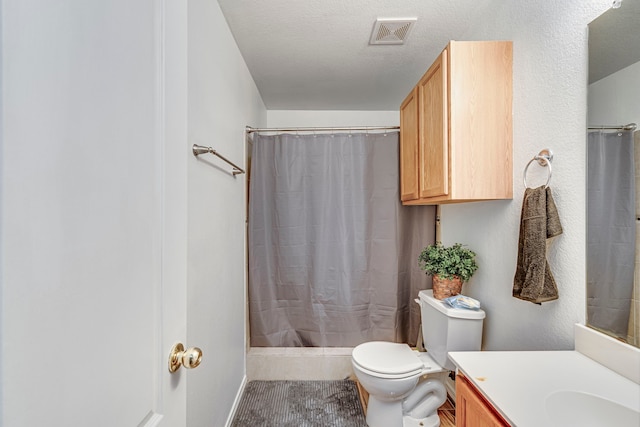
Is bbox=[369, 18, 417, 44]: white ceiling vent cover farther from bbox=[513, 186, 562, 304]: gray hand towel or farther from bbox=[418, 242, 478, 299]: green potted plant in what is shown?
bbox=[418, 242, 478, 299]: green potted plant

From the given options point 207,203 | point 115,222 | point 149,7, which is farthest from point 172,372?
point 207,203

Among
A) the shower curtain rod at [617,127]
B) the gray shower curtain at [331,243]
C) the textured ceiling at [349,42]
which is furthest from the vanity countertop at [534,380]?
the gray shower curtain at [331,243]

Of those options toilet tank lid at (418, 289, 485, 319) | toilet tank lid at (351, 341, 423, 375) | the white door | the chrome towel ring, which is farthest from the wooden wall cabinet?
the white door

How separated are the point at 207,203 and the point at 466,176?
1.23 metres

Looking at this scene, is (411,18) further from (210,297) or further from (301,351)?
(301,351)

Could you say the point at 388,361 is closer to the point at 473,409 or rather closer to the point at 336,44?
the point at 473,409

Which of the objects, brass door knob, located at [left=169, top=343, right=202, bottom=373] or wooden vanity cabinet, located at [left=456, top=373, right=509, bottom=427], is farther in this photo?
wooden vanity cabinet, located at [left=456, top=373, right=509, bottom=427]

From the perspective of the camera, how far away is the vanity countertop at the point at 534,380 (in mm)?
780

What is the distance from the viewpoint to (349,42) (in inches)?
74.6

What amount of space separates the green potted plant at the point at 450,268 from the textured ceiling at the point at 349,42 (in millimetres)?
1028

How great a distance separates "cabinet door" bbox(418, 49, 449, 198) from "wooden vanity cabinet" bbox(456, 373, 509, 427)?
84cm

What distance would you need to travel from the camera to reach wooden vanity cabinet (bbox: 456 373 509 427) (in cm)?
82

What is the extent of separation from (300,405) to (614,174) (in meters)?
2.02

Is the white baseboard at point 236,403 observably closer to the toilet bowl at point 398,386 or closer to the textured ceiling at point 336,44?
the toilet bowl at point 398,386
